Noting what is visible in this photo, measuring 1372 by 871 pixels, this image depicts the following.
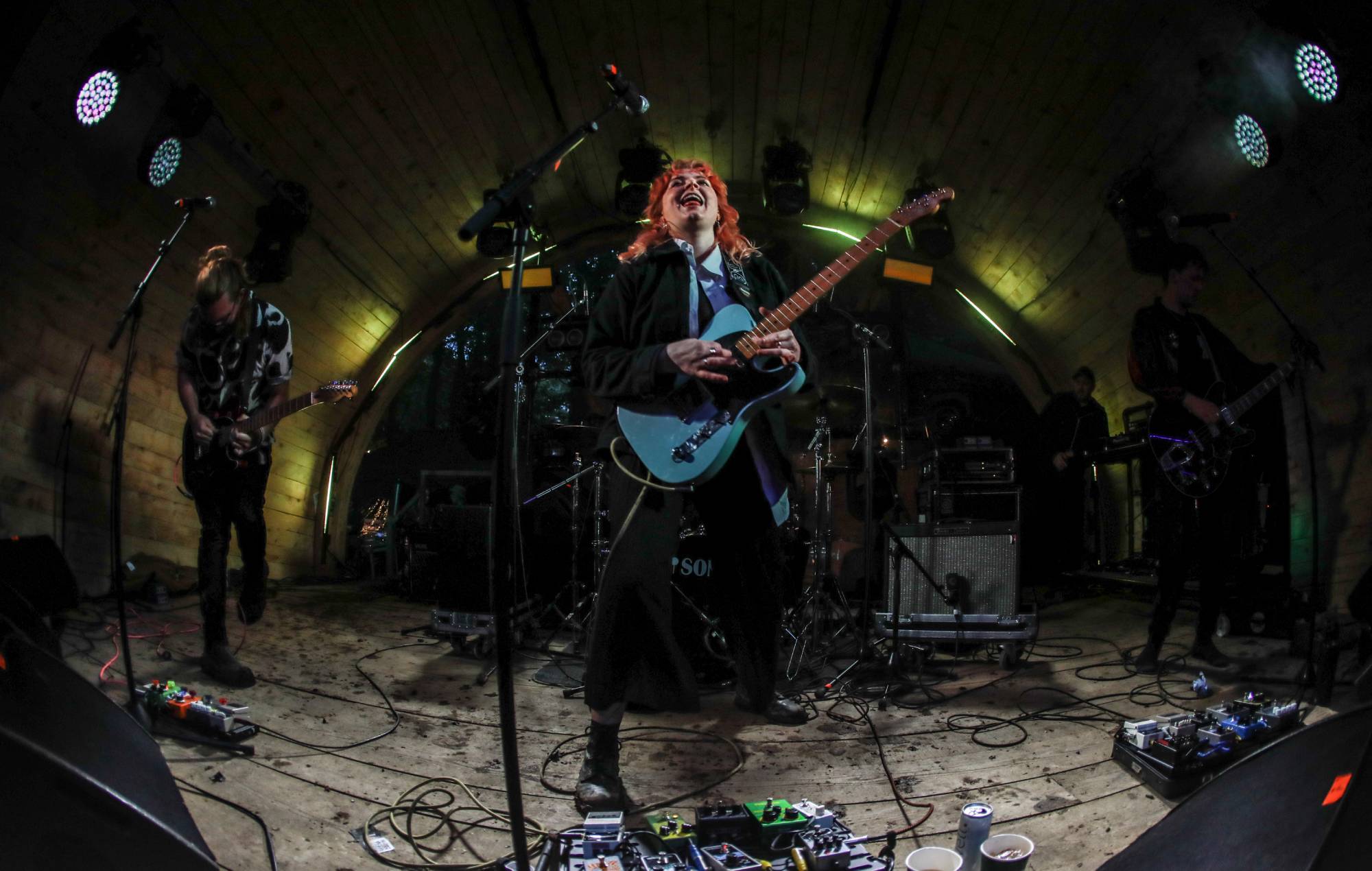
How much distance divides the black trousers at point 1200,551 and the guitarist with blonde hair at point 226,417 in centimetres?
367

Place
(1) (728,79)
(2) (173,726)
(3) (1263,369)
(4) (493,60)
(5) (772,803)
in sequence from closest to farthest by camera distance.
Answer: (5) (772,803)
(2) (173,726)
(3) (1263,369)
(4) (493,60)
(1) (728,79)

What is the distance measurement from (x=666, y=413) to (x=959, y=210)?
455 cm

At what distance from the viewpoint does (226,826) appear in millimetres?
1633

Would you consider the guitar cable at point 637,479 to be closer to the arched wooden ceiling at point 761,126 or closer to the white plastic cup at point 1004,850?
the white plastic cup at point 1004,850

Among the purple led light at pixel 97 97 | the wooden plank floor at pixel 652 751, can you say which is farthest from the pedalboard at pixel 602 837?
the purple led light at pixel 97 97

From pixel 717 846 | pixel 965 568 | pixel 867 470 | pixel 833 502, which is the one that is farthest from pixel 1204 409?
pixel 717 846

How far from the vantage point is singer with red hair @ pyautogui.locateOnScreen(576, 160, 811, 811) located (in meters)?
1.82

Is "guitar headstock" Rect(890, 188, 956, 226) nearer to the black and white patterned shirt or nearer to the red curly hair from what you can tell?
the red curly hair

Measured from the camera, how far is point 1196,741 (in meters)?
1.86

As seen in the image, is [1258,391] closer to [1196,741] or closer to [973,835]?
[1196,741]

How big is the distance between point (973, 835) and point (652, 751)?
112 cm

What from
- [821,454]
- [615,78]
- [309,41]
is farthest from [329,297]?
[615,78]

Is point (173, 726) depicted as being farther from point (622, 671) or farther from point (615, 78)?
point (615, 78)

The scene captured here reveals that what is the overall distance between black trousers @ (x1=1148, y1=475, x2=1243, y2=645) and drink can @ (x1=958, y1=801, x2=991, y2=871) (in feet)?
7.26
